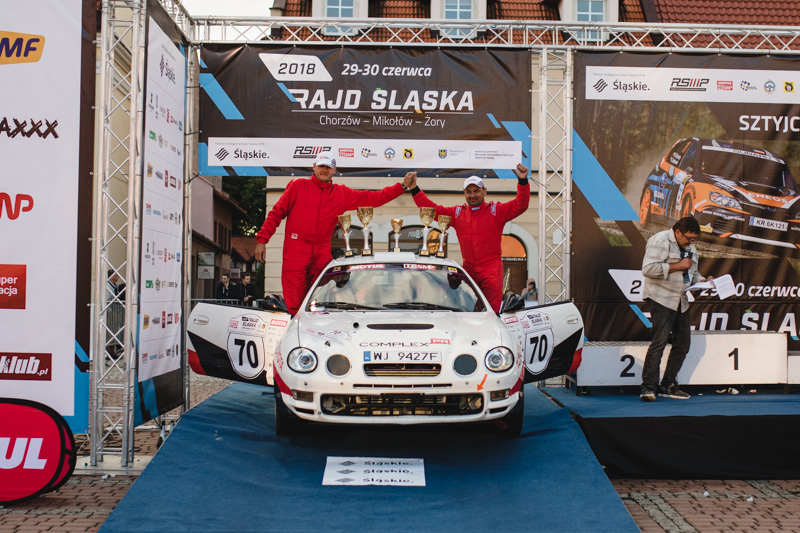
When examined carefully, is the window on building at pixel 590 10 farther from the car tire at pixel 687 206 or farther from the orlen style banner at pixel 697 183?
the car tire at pixel 687 206

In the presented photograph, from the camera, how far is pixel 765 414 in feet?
18.0

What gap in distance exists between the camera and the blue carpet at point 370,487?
394 cm

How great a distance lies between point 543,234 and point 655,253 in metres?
1.66

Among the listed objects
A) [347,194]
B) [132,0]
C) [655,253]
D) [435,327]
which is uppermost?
[132,0]

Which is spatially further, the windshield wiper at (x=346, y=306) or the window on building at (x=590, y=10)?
the window on building at (x=590, y=10)

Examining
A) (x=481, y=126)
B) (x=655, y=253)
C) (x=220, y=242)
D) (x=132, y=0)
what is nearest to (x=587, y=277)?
(x=655, y=253)

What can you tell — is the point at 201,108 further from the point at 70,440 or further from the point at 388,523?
the point at 388,523

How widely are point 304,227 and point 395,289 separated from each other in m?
1.67

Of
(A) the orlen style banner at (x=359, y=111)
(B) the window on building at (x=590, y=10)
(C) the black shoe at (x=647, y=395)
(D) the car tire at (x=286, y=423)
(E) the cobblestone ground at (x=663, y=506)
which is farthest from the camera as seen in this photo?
(B) the window on building at (x=590, y=10)

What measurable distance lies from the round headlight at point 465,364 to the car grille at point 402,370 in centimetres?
12

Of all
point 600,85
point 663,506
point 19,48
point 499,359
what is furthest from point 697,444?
point 19,48

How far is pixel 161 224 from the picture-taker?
6.32 m

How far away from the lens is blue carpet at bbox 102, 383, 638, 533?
Result: 155 inches

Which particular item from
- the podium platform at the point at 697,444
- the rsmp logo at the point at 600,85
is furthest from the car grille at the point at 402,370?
the rsmp logo at the point at 600,85
